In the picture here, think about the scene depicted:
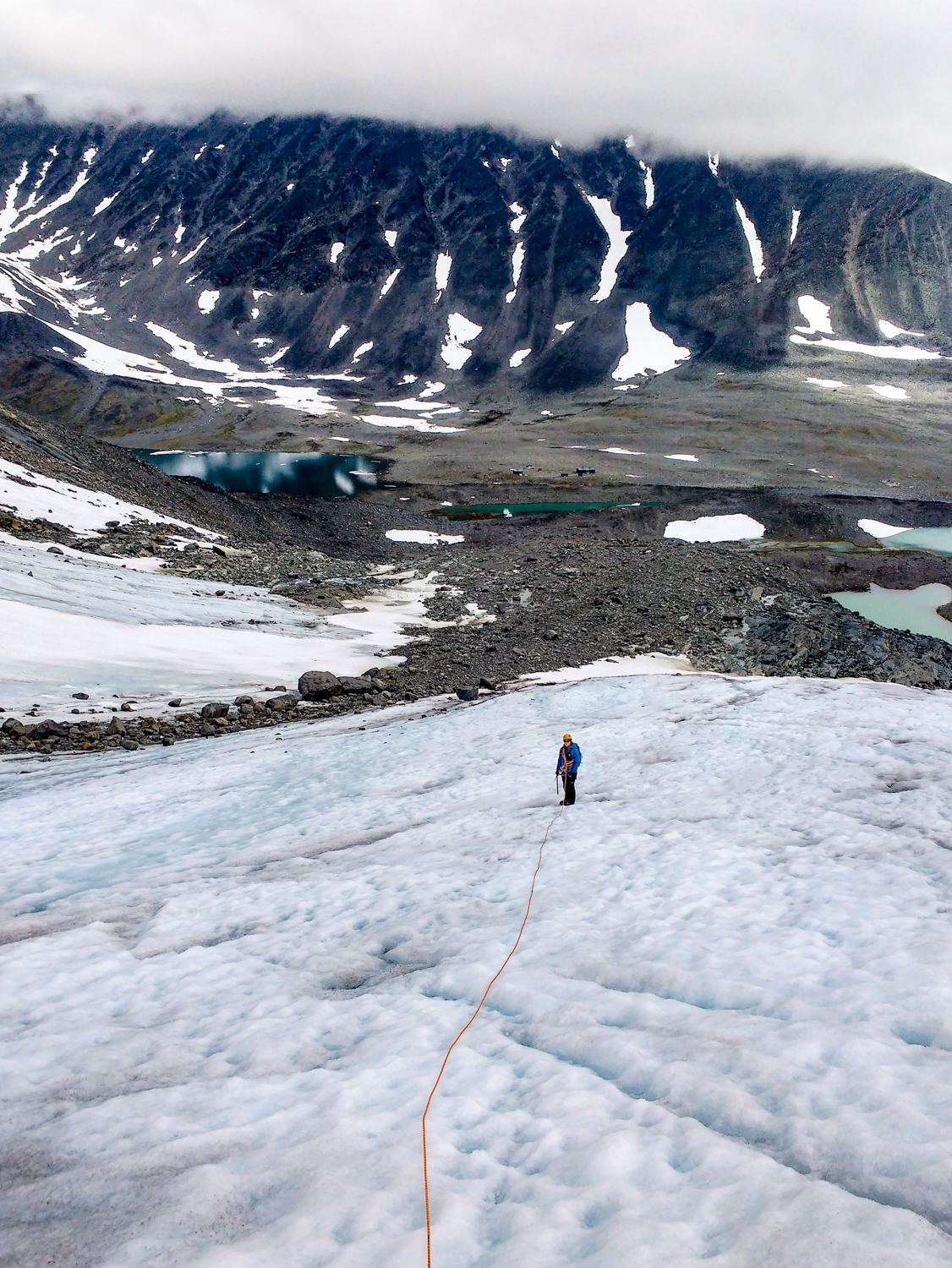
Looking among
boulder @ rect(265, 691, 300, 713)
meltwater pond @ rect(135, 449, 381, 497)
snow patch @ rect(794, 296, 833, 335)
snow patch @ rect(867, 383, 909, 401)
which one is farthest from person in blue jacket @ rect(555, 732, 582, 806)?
snow patch @ rect(794, 296, 833, 335)

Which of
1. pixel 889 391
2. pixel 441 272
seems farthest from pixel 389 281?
pixel 889 391

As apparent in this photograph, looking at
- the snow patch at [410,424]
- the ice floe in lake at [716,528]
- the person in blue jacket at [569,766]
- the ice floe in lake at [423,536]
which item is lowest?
the ice floe in lake at [423,536]

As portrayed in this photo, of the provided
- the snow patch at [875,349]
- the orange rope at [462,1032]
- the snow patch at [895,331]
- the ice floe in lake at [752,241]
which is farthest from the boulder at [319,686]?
the ice floe in lake at [752,241]

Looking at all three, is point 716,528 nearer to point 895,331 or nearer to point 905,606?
point 905,606

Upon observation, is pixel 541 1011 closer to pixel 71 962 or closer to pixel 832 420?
pixel 71 962

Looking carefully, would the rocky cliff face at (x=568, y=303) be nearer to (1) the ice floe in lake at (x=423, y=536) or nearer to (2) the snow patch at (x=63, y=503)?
(1) the ice floe in lake at (x=423, y=536)

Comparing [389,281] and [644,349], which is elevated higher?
[389,281]

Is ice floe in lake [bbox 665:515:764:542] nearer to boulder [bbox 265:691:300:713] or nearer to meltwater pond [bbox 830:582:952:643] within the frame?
meltwater pond [bbox 830:582:952:643]
